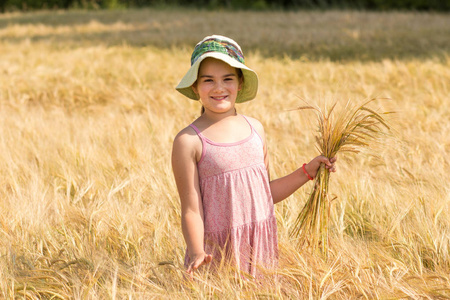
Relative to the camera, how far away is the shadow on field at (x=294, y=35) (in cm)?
676

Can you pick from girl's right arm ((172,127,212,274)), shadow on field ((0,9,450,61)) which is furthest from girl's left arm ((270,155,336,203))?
shadow on field ((0,9,450,61))

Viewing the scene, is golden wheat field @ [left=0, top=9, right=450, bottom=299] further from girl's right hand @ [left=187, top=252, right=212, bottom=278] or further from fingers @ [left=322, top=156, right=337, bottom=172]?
fingers @ [left=322, top=156, right=337, bottom=172]

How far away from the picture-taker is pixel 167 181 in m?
2.66

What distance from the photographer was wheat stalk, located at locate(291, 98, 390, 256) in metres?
1.82

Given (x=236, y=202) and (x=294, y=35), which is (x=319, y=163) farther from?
(x=294, y=35)

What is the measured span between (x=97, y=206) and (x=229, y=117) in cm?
83

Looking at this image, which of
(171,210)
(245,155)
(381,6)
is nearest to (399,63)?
(171,210)

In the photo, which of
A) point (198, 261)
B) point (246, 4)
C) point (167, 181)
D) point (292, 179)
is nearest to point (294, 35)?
point (167, 181)

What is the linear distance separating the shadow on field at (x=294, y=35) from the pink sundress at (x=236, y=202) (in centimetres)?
444

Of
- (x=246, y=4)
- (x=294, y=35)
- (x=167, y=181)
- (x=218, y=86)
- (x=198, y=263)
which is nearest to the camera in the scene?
(x=198, y=263)

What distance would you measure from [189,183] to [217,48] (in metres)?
0.41

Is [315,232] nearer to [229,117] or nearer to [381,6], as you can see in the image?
[229,117]

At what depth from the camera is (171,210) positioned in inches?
93.6

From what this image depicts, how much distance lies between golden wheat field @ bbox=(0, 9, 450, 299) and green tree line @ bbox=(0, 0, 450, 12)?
8131 millimetres
